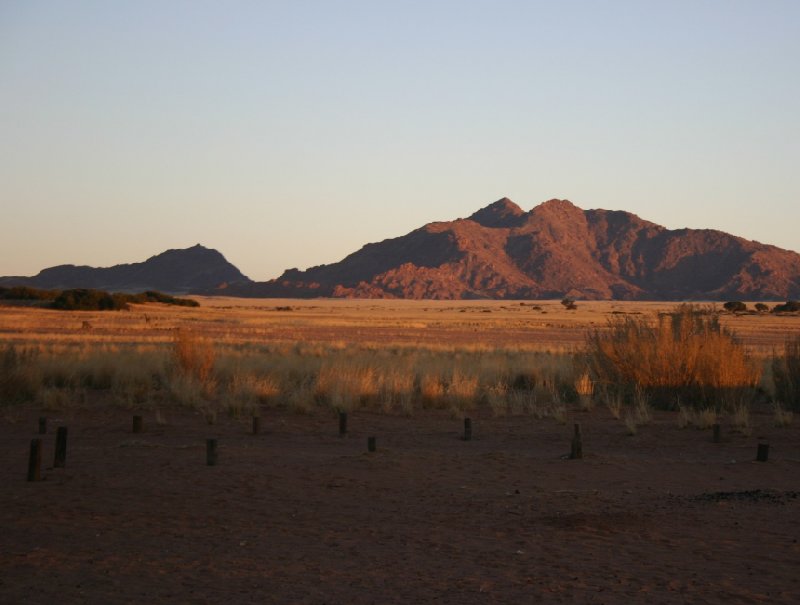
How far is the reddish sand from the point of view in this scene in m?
8.58

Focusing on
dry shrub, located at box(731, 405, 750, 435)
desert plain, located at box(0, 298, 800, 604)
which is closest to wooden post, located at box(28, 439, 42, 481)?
desert plain, located at box(0, 298, 800, 604)

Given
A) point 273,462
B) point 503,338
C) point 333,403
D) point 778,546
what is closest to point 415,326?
point 503,338

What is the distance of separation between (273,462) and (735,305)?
341 feet

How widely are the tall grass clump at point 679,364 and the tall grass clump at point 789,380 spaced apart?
609mm

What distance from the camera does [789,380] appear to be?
22438 millimetres

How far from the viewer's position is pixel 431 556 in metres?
9.63

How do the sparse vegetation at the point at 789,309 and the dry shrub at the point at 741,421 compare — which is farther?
the sparse vegetation at the point at 789,309

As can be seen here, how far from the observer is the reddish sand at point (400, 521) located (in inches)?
338

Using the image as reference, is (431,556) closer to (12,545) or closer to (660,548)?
(660,548)

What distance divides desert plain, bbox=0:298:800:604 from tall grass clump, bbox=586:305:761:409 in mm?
1017

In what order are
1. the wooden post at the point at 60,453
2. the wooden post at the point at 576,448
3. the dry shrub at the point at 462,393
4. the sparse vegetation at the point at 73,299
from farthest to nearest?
the sparse vegetation at the point at 73,299
the dry shrub at the point at 462,393
the wooden post at the point at 576,448
the wooden post at the point at 60,453

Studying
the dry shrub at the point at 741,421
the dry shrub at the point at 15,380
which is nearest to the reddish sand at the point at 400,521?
the dry shrub at the point at 741,421

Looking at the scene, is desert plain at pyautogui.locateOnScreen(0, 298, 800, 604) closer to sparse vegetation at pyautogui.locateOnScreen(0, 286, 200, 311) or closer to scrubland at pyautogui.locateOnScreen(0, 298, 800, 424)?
scrubland at pyautogui.locateOnScreen(0, 298, 800, 424)

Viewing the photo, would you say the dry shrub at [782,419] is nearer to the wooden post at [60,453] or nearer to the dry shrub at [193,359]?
the dry shrub at [193,359]
